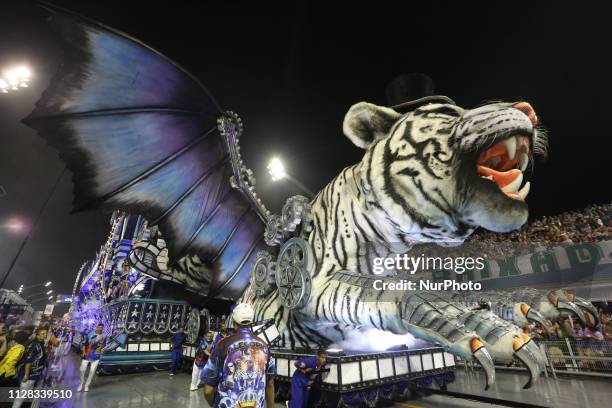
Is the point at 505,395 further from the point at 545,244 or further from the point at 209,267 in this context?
the point at 545,244

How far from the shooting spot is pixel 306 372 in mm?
2998

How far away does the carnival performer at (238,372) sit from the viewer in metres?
1.87

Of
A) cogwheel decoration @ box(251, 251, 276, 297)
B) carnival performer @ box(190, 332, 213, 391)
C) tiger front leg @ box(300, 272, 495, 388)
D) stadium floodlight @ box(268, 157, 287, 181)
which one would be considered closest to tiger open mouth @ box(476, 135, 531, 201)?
tiger front leg @ box(300, 272, 495, 388)

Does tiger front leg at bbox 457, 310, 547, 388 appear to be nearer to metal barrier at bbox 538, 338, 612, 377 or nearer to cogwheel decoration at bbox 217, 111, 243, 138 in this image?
cogwheel decoration at bbox 217, 111, 243, 138

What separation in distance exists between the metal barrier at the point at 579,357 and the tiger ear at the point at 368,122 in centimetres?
616

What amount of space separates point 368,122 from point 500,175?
4.36 ft

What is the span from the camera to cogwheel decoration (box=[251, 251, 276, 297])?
372 centimetres

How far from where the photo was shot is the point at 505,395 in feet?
15.4

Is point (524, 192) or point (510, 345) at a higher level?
point (524, 192)

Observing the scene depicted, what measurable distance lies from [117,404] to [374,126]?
4.80 metres

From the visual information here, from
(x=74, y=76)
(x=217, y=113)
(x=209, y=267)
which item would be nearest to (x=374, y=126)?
(x=217, y=113)

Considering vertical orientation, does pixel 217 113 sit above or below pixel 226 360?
above

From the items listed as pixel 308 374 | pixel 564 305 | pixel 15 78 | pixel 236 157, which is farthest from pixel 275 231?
pixel 15 78

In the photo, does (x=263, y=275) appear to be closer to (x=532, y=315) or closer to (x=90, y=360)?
(x=532, y=315)
